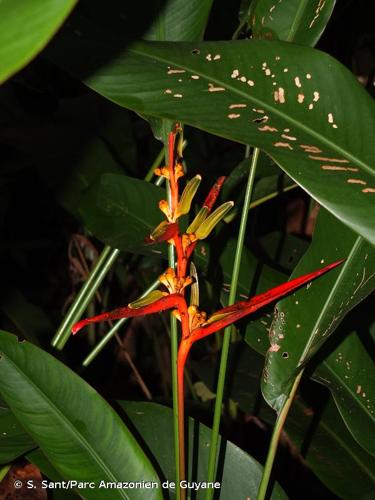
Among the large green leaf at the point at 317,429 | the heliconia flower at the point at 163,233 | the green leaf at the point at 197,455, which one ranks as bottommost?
the large green leaf at the point at 317,429

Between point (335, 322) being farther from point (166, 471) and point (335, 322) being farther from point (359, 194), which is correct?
point (166, 471)

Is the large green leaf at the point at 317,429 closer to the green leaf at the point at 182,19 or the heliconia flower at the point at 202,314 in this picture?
the heliconia flower at the point at 202,314

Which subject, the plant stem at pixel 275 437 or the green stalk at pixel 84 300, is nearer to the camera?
the plant stem at pixel 275 437

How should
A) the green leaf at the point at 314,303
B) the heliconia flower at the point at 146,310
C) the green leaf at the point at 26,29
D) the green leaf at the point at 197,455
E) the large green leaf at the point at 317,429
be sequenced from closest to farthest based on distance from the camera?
the green leaf at the point at 26,29, the heliconia flower at the point at 146,310, the green leaf at the point at 314,303, the green leaf at the point at 197,455, the large green leaf at the point at 317,429

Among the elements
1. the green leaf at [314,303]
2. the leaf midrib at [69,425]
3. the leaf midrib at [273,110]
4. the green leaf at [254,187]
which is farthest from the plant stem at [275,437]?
the green leaf at [254,187]

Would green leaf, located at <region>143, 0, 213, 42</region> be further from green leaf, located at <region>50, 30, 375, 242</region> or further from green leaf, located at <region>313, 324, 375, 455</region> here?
green leaf, located at <region>313, 324, 375, 455</region>

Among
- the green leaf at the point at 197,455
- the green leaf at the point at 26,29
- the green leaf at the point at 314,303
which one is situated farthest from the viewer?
the green leaf at the point at 197,455

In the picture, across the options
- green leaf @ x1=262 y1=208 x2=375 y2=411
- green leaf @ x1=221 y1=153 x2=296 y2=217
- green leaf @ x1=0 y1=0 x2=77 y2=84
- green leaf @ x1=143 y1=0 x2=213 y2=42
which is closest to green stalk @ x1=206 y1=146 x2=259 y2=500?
green leaf @ x1=262 y1=208 x2=375 y2=411

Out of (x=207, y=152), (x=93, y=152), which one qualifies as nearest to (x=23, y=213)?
(x=207, y=152)

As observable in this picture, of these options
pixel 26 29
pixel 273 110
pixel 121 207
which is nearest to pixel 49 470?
pixel 121 207
